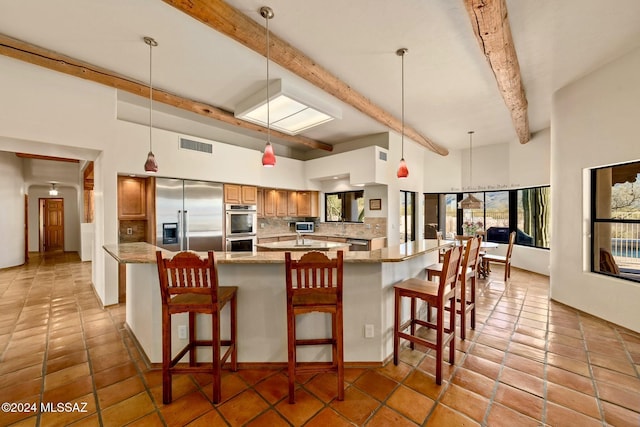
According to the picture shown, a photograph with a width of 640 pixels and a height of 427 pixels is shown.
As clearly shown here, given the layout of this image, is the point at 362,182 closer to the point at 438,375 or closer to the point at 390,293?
the point at 390,293

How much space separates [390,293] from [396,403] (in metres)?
0.83

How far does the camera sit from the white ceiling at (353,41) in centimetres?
224

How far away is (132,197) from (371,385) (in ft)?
14.4

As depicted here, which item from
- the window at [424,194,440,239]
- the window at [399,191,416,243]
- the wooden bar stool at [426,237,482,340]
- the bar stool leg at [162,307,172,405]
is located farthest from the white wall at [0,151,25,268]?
the window at [424,194,440,239]

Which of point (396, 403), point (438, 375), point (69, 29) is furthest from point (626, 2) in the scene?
point (69, 29)

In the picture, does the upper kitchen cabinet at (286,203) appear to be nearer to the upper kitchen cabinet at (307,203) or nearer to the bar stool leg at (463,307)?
the upper kitchen cabinet at (307,203)

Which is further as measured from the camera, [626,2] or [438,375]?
[626,2]

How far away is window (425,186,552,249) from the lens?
222 inches

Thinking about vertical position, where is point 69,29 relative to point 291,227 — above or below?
above

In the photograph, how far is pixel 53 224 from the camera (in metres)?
8.91

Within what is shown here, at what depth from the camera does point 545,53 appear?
9.46ft

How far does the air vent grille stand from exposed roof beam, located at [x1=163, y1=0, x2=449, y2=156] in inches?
100

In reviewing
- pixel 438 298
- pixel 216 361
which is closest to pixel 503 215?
pixel 438 298

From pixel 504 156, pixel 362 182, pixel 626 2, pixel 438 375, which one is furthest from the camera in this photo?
Answer: pixel 504 156
